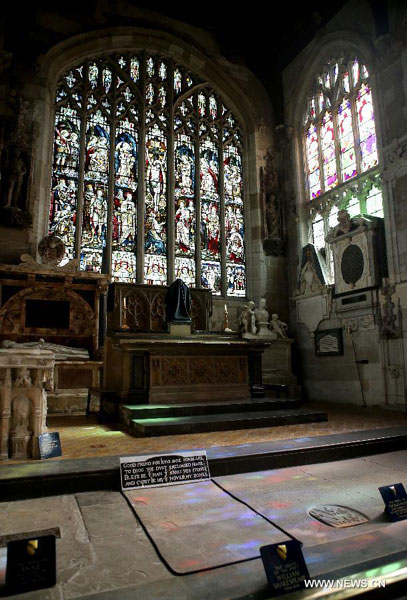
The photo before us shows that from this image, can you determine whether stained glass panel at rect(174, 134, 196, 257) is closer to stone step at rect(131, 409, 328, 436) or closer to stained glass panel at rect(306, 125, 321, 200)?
stained glass panel at rect(306, 125, 321, 200)

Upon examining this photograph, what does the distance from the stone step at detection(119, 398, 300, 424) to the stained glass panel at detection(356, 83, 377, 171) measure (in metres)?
6.81

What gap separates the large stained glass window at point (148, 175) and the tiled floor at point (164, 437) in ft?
19.3

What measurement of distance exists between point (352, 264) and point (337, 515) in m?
7.91

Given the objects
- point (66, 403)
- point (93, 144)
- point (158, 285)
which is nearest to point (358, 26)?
point (93, 144)

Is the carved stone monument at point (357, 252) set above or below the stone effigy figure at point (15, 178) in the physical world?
below

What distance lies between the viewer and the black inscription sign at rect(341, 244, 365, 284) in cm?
972

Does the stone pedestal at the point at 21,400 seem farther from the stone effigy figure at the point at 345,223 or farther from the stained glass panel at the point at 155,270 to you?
the stone effigy figure at the point at 345,223

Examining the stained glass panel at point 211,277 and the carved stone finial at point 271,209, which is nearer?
the stained glass panel at point 211,277

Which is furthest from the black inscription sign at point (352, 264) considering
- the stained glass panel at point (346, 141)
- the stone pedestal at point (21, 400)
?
the stone pedestal at point (21, 400)

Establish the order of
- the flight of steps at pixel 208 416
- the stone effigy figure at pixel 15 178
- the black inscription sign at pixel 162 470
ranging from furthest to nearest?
1. the stone effigy figure at pixel 15 178
2. the flight of steps at pixel 208 416
3. the black inscription sign at pixel 162 470

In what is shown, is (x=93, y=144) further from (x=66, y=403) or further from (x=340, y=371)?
(x=340, y=371)

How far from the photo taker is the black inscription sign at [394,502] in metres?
2.79

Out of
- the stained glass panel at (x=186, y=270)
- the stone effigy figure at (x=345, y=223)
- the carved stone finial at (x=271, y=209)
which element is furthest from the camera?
the carved stone finial at (x=271, y=209)

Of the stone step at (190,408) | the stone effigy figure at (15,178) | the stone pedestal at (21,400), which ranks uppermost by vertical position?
the stone effigy figure at (15,178)
